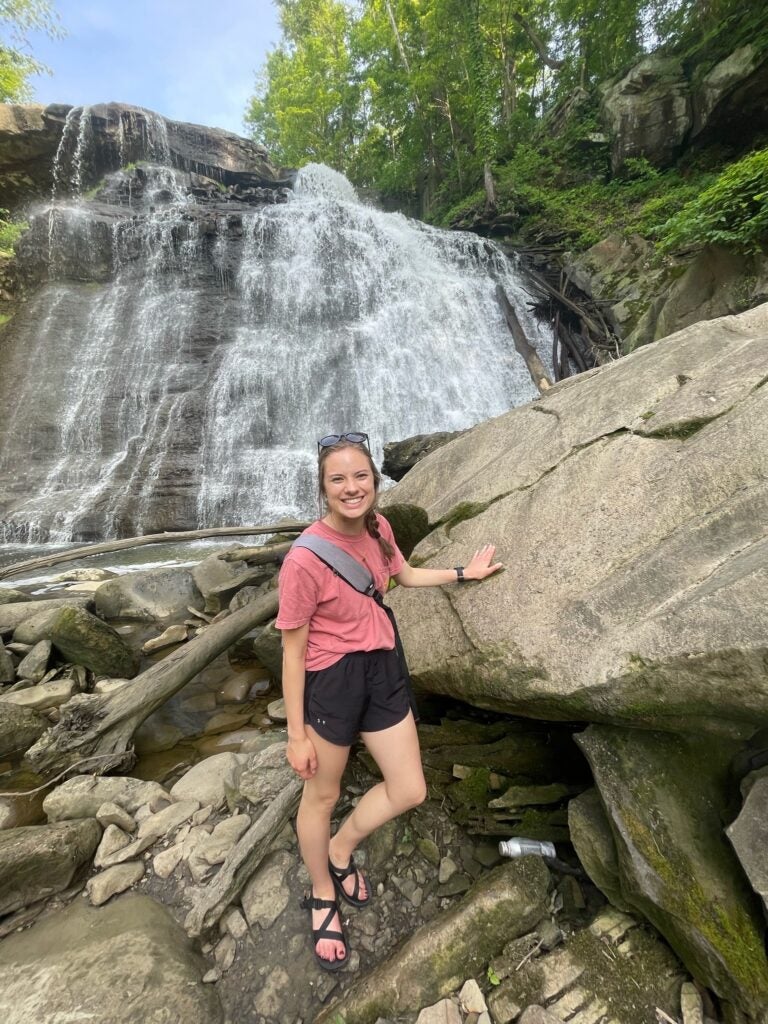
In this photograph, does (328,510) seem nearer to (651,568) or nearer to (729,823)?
(651,568)

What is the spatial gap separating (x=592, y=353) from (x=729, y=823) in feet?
46.6

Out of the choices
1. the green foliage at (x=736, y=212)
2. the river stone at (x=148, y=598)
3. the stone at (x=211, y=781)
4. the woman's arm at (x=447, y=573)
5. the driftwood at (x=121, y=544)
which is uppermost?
the green foliage at (x=736, y=212)

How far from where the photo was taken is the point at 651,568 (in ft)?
6.55

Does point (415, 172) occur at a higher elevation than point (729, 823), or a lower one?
higher

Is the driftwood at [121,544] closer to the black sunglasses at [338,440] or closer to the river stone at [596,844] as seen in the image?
the black sunglasses at [338,440]

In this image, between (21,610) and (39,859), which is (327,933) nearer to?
(39,859)

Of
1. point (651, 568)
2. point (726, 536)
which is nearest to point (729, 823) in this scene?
point (651, 568)

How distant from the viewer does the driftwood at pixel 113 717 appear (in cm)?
338

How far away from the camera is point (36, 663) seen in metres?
4.78

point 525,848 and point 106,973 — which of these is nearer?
point 106,973

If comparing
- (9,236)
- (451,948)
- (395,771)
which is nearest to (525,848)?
(451,948)

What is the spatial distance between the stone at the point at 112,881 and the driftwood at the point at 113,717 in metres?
1.09

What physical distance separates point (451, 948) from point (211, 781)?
1.88 m

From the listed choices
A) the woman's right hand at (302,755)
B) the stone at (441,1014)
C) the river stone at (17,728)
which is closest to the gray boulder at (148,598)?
the river stone at (17,728)
